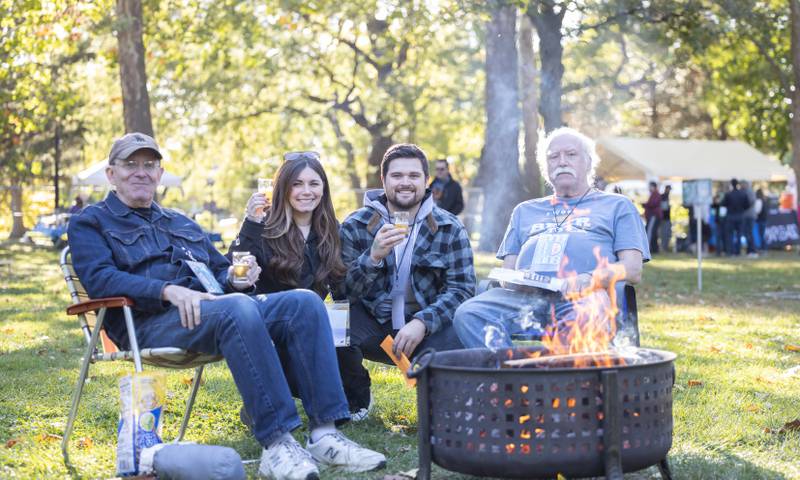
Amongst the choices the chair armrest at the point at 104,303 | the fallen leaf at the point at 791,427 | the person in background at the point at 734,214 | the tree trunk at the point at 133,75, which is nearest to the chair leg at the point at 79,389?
the chair armrest at the point at 104,303

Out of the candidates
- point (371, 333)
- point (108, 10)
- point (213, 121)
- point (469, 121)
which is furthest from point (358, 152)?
point (371, 333)

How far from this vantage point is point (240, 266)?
4.08m

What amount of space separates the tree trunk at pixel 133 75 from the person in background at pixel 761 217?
14038 millimetres

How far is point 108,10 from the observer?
49.2 ft

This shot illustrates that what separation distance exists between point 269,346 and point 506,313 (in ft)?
3.81

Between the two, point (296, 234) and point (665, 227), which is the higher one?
point (296, 234)

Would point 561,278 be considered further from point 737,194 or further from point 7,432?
point 737,194

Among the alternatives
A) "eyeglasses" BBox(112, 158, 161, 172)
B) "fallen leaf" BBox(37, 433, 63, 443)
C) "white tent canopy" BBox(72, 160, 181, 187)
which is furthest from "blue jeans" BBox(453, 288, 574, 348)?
"white tent canopy" BBox(72, 160, 181, 187)

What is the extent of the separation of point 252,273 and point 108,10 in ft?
39.4

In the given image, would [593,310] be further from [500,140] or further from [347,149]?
[347,149]

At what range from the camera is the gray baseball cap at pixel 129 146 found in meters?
4.11

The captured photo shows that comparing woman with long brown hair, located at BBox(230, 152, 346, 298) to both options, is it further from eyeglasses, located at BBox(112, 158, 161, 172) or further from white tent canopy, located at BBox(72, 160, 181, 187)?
white tent canopy, located at BBox(72, 160, 181, 187)

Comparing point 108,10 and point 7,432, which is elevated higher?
point 108,10

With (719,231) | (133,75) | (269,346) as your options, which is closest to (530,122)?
(719,231)
